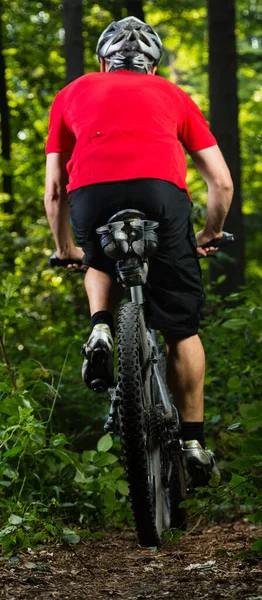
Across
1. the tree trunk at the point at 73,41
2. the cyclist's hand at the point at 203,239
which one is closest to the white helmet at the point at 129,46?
the cyclist's hand at the point at 203,239

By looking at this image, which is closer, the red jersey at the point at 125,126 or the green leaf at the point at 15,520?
the green leaf at the point at 15,520

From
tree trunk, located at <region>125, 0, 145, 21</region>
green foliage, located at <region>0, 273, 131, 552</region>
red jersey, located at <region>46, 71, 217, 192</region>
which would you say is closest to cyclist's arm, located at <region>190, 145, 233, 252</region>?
red jersey, located at <region>46, 71, 217, 192</region>

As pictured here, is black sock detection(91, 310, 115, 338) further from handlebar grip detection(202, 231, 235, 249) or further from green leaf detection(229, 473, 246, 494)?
green leaf detection(229, 473, 246, 494)

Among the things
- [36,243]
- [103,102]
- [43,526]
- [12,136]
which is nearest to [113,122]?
[103,102]

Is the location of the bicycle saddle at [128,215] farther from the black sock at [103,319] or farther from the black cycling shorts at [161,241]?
the black sock at [103,319]

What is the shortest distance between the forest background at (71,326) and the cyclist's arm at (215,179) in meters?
0.74

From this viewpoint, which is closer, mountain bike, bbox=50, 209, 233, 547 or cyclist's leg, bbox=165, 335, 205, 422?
mountain bike, bbox=50, 209, 233, 547

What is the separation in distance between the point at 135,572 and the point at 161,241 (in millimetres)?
1394

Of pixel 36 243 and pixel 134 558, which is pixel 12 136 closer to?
pixel 36 243

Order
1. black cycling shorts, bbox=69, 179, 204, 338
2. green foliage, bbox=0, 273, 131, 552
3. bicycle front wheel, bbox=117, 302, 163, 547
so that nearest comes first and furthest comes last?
bicycle front wheel, bbox=117, 302, 163, 547 < black cycling shorts, bbox=69, 179, 204, 338 < green foliage, bbox=0, 273, 131, 552

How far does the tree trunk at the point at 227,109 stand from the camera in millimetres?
10672

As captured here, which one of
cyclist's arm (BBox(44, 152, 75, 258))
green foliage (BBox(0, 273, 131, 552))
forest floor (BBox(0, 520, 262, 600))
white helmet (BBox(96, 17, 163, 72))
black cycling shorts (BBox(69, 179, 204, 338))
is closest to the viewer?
forest floor (BBox(0, 520, 262, 600))

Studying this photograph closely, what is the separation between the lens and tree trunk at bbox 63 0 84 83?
10055mm

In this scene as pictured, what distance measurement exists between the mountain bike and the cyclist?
112 millimetres
